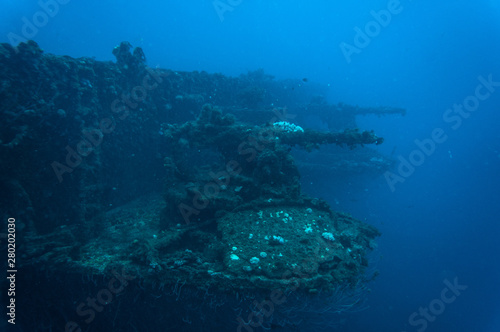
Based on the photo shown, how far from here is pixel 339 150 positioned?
53.7 ft

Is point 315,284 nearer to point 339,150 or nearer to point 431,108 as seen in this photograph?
point 339,150

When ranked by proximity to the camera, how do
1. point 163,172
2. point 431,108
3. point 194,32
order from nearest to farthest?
1. point 163,172
2. point 431,108
3. point 194,32

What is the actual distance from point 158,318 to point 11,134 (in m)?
5.19

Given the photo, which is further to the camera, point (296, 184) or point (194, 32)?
point (194, 32)

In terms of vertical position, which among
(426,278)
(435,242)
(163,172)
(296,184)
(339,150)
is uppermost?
(339,150)

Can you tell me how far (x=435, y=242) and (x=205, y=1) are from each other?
135291mm

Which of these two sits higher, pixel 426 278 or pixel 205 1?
pixel 205 1

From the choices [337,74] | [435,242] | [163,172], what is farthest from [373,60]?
[163,172]

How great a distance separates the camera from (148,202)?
337 inches

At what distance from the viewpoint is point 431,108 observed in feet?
231

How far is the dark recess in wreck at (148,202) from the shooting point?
15.3ft

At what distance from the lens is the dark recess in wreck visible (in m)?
4.66

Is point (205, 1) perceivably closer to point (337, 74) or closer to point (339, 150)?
point (337, 74)

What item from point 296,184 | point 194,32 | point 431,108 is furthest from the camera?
point 194,32
